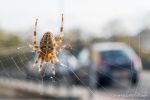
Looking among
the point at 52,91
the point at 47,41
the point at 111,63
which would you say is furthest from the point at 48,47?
the point at 52,91

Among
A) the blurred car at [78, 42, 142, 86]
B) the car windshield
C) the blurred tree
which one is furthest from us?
the car windshield

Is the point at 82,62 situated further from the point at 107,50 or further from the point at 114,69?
the point at 107,50

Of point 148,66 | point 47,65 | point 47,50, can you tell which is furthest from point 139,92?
point 148,66

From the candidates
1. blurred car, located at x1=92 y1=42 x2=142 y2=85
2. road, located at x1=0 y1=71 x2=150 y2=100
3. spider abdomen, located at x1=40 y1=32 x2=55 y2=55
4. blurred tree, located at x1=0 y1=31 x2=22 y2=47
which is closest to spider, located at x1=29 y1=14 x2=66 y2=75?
spider abdomen, located at x1=40 y1=32 x2=55 y2=55

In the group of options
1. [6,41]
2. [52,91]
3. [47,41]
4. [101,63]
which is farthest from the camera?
[101,63]

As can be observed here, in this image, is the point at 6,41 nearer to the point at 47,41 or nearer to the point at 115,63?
the point at 47,41

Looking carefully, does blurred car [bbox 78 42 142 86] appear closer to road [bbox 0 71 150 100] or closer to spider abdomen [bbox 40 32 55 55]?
road [bbox 0 71 150 100]

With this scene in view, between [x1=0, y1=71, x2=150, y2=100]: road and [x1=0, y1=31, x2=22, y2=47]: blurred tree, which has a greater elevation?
[x1=0, y1=31, x2=22, y2=47]: blurred tree
